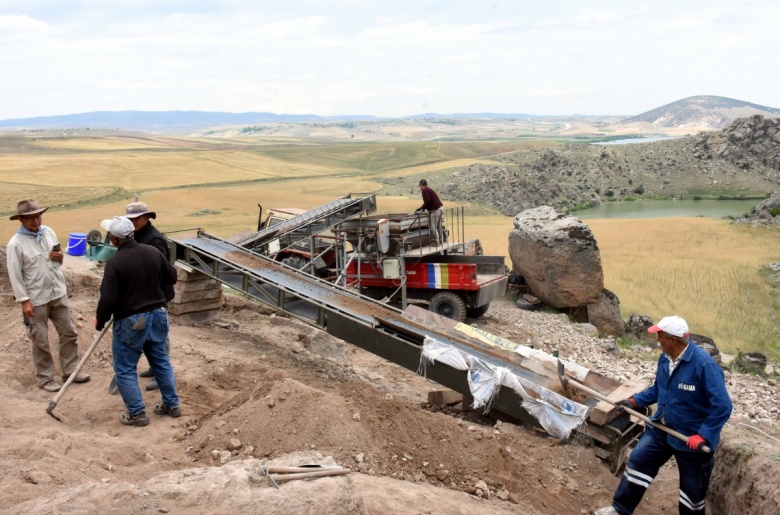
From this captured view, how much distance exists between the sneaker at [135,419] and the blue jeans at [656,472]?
451cm

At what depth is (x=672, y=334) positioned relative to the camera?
18.1ft

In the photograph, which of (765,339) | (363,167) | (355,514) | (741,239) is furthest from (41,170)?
(355,514)

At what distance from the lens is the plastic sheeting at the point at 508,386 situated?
23.1 feet

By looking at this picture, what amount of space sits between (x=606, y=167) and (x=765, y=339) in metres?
53.7

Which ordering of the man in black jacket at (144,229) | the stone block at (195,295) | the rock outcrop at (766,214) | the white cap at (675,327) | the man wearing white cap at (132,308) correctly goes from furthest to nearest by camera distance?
the rock outcrop at (766,214) < the stone block at (195,295) < the man in black jacket at (144,229) < the man wearing white cap at (132,308) < the white cap at (675,327)

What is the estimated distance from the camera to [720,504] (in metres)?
6.16

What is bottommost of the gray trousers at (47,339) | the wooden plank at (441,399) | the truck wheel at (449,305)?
the truck wheel at (449,305)

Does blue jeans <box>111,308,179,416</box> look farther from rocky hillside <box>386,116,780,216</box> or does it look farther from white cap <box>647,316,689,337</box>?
rocky hillside <box>386,116,780,216</box>

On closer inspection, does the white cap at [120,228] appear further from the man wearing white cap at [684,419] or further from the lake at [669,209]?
the lake at [669,209]

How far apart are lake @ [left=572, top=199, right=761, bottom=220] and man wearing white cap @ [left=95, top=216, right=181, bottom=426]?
1804 inches

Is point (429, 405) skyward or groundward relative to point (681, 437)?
groundward

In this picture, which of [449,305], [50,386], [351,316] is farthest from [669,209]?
[50,386]

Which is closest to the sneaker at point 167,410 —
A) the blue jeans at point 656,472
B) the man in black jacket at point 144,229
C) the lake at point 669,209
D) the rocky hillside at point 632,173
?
the man in black jacket at point 144,229

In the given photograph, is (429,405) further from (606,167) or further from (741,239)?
(606,167)
